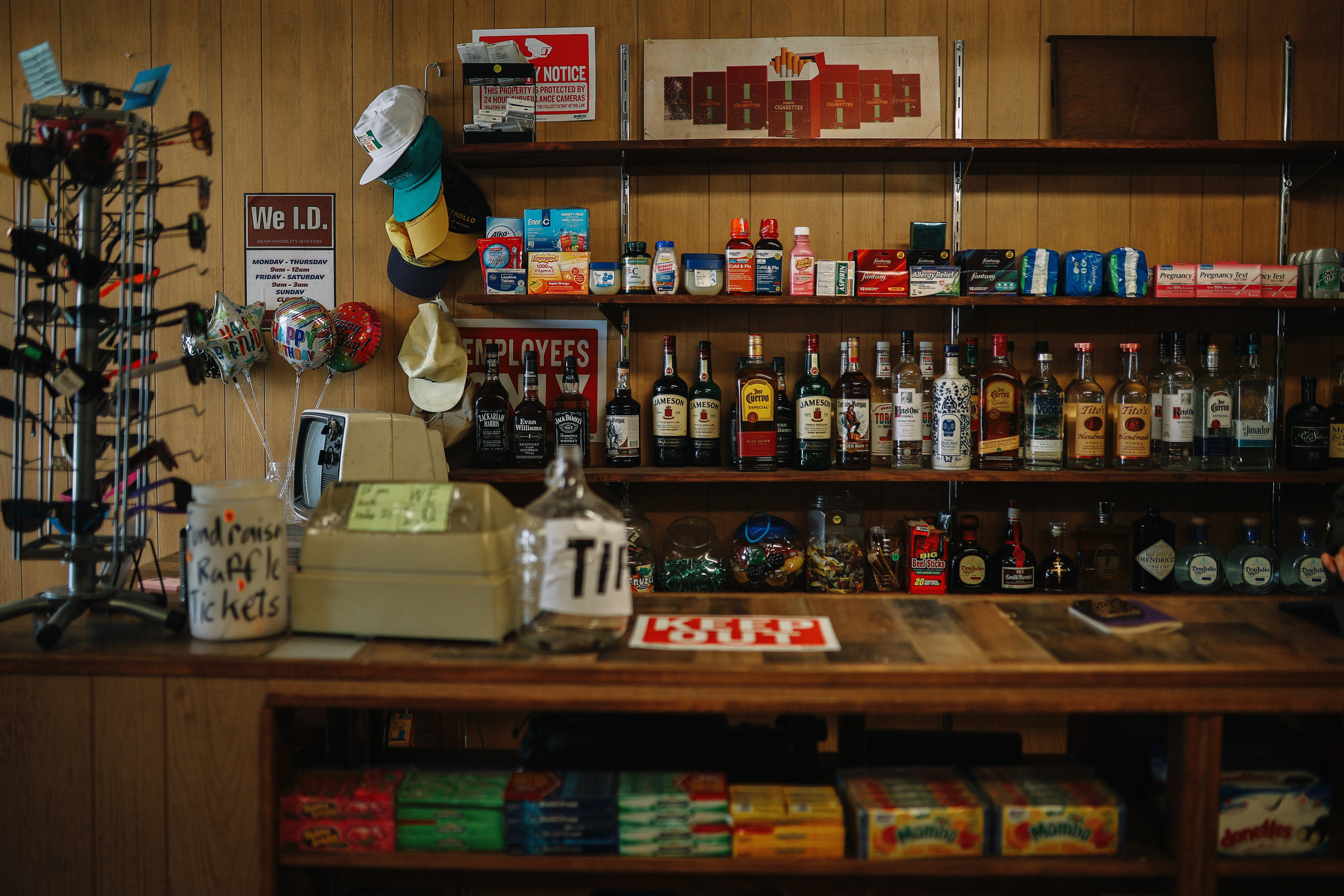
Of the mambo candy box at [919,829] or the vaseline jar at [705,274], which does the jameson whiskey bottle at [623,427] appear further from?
the mambo candy box at [919,829]

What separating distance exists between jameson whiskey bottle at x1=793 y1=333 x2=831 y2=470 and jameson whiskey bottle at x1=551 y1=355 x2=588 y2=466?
26.9 inches

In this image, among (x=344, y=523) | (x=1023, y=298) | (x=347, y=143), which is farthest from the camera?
(x=347, y=143)

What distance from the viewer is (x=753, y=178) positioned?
2.93 meters

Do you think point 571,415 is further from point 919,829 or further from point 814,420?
point 919,829

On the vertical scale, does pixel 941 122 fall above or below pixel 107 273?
above

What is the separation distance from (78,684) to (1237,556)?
3.02m

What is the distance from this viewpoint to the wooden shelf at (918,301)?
2604 mm

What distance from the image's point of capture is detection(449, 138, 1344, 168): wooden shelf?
8.60 feet

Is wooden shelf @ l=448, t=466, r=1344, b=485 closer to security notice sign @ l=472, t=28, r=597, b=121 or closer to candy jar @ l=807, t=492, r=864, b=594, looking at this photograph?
candy jar @ l=807, t=492, r=864, b=594

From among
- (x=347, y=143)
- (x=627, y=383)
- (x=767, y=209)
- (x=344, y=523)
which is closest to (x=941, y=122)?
(x=767, y=209)

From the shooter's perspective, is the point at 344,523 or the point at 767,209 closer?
the point at 344,523

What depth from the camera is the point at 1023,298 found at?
2.62 m

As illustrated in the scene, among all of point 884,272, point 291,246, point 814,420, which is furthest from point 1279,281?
point 291,246

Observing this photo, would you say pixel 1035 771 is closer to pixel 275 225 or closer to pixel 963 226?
pixel 963 226
